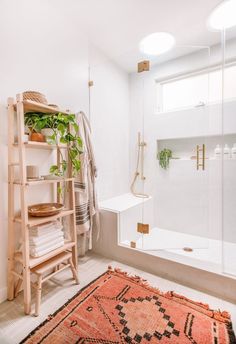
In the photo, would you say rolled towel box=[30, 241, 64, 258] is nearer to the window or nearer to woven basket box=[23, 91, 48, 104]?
woven basket box=[23, 91, 48, 104]

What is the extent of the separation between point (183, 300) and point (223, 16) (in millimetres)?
2583

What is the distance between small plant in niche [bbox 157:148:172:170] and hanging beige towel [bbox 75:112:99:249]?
3.45 ft

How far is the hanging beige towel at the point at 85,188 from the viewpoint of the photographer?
1870mm

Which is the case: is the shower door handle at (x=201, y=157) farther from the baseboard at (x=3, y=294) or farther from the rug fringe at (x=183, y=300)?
the baseboard at (x=3, y=294)

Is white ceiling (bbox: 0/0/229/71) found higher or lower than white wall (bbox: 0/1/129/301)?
higher

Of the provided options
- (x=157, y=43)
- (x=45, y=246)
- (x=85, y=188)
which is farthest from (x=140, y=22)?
(x=45, y=246)

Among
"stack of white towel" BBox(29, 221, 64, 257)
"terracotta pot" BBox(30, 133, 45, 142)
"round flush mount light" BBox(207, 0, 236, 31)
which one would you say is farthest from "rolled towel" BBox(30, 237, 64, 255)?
"round flush mount light" BBox(207, 0, 236, 31)

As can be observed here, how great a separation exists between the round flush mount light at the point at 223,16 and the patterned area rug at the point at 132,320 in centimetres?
252

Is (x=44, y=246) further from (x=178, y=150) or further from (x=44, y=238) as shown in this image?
(x=178, y=150)

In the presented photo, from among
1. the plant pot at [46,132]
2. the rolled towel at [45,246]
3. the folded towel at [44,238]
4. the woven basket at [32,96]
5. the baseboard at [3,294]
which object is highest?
the woven basket at [32,96]

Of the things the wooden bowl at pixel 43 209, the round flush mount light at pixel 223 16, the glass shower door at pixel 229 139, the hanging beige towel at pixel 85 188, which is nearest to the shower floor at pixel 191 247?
the glass shower door at pixel 229 139

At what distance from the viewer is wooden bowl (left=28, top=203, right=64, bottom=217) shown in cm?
139

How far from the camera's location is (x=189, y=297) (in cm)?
146

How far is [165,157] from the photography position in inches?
101
